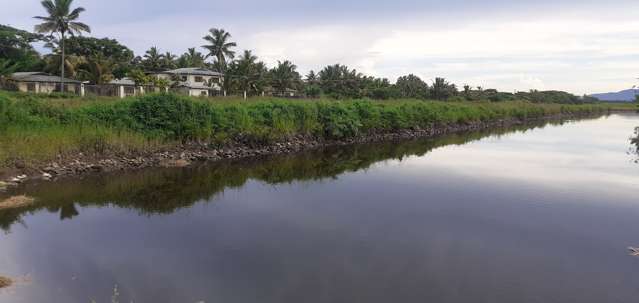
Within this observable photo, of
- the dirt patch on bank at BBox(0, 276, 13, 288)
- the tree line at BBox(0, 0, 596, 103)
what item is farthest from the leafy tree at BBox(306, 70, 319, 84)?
the dirt patch on bank at BBox(0, 276, 13, 288)

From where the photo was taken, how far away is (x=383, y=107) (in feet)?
113

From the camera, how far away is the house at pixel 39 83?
38781 millimetres

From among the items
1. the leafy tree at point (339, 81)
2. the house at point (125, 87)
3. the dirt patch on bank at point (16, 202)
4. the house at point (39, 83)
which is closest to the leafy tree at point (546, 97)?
the leafy tree at point (339, 81)

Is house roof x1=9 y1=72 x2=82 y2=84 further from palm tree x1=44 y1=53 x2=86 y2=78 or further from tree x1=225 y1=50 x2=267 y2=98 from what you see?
tree x1=225 y1=50 x2=267 y2=98

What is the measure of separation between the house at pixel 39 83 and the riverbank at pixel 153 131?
22.6 meters

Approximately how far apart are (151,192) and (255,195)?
10.6ft

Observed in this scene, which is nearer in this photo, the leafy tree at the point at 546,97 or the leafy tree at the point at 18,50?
the leafy tree at the point at 18,50

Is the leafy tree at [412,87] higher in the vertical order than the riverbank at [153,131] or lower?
higher

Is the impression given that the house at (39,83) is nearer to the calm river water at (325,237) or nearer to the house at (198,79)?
the house at (198,79)

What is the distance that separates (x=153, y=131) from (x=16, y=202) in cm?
752

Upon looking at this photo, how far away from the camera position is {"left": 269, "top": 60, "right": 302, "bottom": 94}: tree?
2080 inches

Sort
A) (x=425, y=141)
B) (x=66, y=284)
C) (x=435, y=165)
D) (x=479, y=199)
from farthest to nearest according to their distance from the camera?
(x=425, y=141) → (x=435, y=165) → (x=479, y=199) → (x=66, y=284)

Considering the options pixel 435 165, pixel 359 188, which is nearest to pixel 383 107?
pixel 435 165

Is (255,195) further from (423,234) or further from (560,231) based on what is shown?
(560,231)
